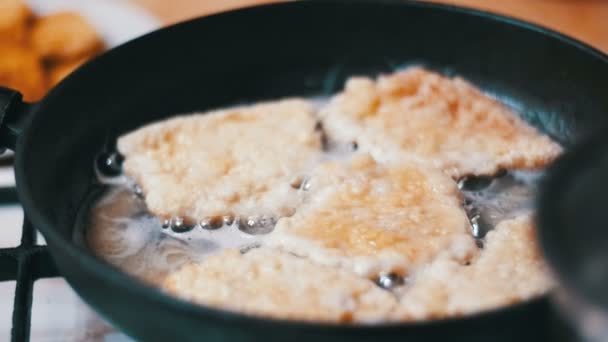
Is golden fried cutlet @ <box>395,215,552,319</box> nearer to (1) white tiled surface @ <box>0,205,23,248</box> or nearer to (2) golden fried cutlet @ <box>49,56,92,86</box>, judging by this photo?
(1) white tiled surface @ <box>0,205,23,248</box>

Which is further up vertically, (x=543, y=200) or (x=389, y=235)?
(x=543, y=200)

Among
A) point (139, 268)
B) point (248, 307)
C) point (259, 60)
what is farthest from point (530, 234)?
point (259, 60)

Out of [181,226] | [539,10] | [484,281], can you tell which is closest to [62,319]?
[181,226]

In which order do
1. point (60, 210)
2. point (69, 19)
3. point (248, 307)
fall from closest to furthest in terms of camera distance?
→ point (248, 307) → point (60, 210) → point (69, 19)

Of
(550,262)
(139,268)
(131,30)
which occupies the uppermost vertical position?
(550,262)

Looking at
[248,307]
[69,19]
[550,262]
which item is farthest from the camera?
[69,19]

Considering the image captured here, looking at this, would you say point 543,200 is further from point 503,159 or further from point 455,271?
point 503,159
